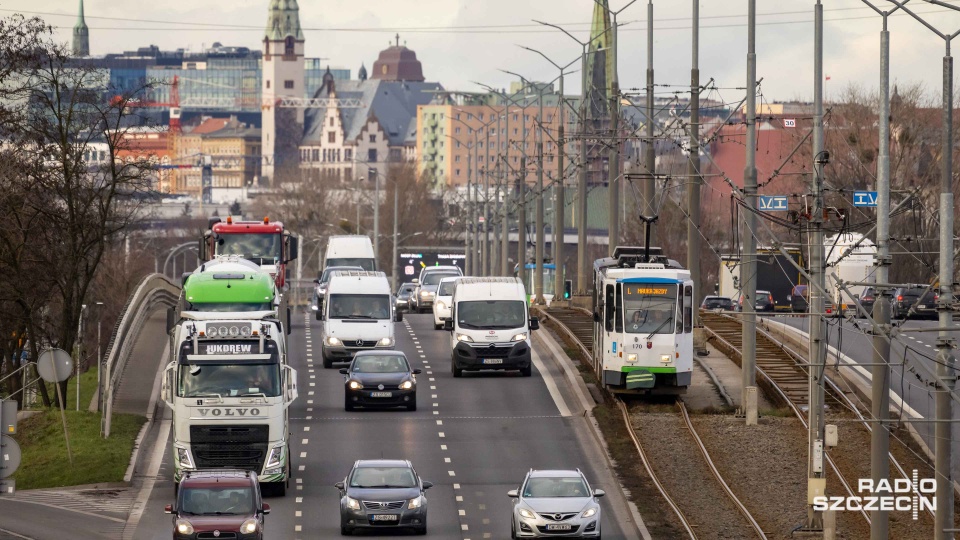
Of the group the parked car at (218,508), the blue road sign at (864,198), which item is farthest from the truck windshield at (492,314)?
the parked car at (218,508)

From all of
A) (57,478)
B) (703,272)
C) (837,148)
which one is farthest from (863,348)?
(703,272)

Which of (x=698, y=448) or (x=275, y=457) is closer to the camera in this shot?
(x=275, y=457)

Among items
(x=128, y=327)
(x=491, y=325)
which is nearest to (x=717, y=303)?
(x=491, y=325)

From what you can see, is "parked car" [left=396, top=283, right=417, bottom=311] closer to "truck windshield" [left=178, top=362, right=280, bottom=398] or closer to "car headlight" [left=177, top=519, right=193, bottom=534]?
"truck windshield" [left=178, top=362, right=280, bottom=398]

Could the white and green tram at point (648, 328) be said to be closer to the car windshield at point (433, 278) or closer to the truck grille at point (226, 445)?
the truck grille at point (226, 445)

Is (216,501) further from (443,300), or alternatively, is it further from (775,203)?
(443,300)

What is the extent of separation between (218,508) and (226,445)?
4.58 meters

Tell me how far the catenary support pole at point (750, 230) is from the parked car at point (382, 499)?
965 centimetres

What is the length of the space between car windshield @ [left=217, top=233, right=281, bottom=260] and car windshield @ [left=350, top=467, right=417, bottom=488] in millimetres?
26813

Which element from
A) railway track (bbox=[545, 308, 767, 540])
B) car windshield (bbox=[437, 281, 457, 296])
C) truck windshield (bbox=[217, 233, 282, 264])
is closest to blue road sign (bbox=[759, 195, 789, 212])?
railway track (bbox=[545, 308, 767, 540])

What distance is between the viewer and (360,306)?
170 ft

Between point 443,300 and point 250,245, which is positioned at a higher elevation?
point 250,245

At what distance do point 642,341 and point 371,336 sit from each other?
1048 centimetres

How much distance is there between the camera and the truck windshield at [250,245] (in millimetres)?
58250
